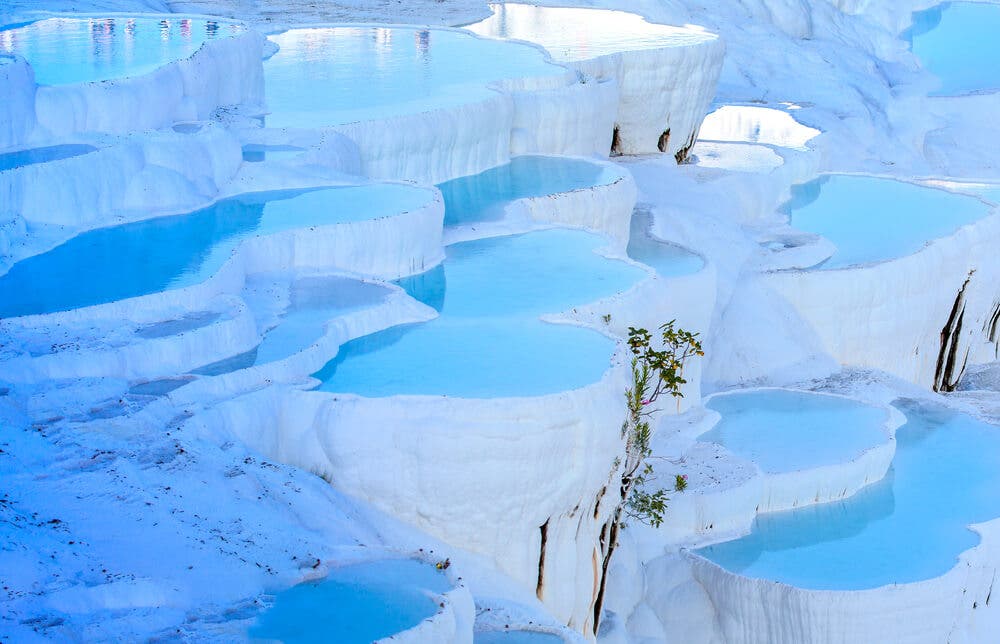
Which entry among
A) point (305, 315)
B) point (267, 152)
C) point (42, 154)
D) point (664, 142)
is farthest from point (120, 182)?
point (664, 142)

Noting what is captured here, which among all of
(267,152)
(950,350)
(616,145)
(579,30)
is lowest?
(950,350)

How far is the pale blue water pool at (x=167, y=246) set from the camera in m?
8.36

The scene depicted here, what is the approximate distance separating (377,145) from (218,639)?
7.27 metres

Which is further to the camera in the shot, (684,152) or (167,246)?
(684,152)

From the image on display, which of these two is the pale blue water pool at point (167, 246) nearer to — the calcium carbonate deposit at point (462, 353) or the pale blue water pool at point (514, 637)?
the calcium carbonate deposit at point (462, 353)

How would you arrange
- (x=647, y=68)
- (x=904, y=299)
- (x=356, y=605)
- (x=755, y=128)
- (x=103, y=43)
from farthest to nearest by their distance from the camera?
(x=755, y=128), (x=647, y=68), (x=904, y=299), (x=103, y=43), (x=356, y=605)

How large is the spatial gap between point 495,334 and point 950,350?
867cm

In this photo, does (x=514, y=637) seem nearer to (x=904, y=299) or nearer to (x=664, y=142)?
(x=904, y=299)

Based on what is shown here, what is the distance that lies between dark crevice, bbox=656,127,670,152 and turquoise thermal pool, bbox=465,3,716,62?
1.12 m

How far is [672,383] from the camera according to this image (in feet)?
28.5

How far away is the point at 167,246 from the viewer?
9328 millimetres

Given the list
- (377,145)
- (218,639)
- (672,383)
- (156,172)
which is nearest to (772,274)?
(377,145)

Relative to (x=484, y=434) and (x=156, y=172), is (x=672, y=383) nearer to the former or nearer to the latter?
(x=484, y=434)

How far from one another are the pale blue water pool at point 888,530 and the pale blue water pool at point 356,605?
3991mm
